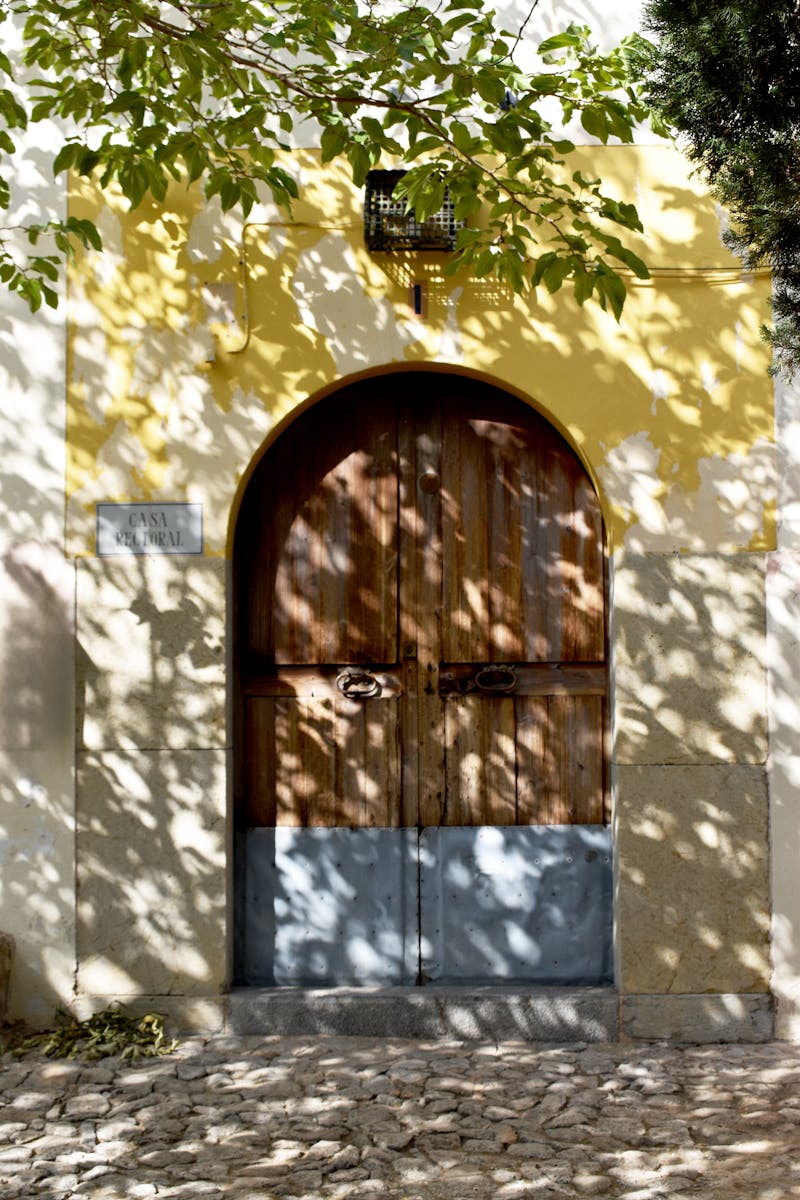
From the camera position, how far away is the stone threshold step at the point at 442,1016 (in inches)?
213

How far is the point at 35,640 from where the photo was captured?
18.3 feet

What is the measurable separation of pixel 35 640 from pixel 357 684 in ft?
4.59

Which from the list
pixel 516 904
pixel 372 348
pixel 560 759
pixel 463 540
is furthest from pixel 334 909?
pixel 372 348

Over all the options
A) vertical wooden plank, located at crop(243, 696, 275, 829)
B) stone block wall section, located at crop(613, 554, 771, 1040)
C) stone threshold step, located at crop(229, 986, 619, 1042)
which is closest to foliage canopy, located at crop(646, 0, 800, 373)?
stone block wall section, located at crop(613, 554, 771, 1040)

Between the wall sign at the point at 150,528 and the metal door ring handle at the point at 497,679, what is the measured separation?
1338mm

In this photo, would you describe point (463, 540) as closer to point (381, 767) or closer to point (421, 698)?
point (421, 698)

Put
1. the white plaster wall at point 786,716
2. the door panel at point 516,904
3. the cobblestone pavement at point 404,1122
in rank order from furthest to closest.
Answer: the door panel at point 516,904, the white plaster wall at point 786,716, the cobblestone pavement at point 404,1122

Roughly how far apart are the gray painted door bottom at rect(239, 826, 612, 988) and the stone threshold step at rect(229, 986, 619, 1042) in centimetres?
21

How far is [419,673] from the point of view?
5.76m

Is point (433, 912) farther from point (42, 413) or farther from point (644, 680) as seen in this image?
point (42, 413)

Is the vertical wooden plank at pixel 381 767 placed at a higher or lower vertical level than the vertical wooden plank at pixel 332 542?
lower

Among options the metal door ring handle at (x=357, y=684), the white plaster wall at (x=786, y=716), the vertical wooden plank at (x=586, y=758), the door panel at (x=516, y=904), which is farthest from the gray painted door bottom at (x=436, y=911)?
the white plaster wall at (x=786, y=716)

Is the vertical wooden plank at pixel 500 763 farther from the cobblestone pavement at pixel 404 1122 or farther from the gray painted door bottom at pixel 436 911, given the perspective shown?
the cobblestone pavement at pixel 404 1122

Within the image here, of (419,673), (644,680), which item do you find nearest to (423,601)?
(419,673)
